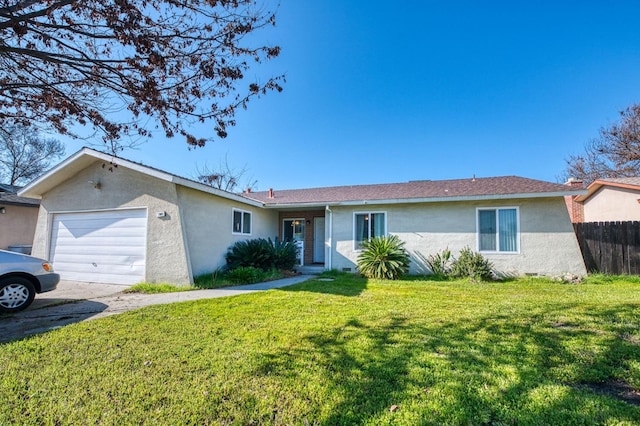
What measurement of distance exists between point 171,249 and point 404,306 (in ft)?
21.5

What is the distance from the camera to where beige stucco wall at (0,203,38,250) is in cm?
1252

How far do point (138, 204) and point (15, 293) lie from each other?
373cm

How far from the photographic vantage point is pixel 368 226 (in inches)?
458

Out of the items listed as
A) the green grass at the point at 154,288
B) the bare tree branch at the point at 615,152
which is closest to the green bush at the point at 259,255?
the green grass at the point at 154,288

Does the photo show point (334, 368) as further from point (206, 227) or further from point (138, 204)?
point (138, 204)

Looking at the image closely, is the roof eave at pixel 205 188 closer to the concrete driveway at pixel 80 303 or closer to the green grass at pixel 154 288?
the green grass at pixel 154 288

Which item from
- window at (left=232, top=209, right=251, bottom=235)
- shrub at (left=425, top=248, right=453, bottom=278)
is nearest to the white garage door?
window at (left=232, top=209, right=251, bottom=235)

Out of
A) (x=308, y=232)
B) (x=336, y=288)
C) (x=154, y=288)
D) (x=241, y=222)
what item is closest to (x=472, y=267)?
(x=336, y=288)

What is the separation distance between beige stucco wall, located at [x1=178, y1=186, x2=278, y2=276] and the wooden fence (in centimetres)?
1252

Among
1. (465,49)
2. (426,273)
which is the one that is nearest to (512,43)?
(465,49)

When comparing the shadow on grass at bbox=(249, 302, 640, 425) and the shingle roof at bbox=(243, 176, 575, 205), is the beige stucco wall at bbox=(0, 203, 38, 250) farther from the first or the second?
the shadow on grass at bbox=(249, 302, 640, 425)

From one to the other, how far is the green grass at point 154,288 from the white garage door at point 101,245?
695 millimetres

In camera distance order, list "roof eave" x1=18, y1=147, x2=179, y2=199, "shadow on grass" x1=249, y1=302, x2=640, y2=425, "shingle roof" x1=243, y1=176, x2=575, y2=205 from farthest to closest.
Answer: "shingle roof" x1=243, y1=176, x2=575, y2=205, "roof eave" x1=18, y1=147, x2=179, y2=199, "shadow on grass" x1=249, y1=302, x2=640, y2=425

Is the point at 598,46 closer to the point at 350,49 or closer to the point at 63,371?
the point at 350,49
